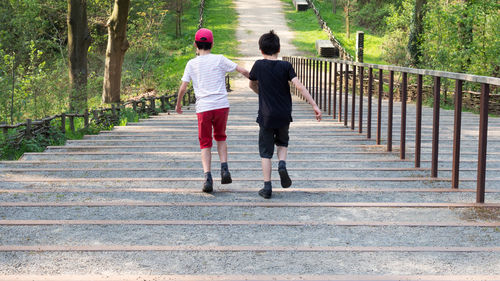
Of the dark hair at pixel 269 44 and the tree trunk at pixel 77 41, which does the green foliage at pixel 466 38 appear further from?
the dark hair at pixel 269 44

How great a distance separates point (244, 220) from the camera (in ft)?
14.9

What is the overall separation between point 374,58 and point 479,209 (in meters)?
33.7

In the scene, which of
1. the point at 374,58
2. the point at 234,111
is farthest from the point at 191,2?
the point at 234,111

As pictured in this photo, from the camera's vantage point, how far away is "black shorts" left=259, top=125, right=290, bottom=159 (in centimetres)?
558

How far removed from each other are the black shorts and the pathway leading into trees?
347 millimetres

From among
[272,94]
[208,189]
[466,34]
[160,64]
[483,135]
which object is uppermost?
[466,34]

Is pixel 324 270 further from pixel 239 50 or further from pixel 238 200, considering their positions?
pixel 239 50

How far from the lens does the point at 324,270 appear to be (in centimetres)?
344

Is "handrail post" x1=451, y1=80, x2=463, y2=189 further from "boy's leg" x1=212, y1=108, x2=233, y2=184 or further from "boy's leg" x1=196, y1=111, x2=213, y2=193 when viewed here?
"boy's leg" x1=196, y1=111, x2=213, y2=193

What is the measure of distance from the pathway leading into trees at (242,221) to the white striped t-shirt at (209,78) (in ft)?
2.45

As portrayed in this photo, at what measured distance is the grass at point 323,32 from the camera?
127 feet

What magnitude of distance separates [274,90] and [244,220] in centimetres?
141

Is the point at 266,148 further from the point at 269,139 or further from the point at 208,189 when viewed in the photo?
the point at 208,189

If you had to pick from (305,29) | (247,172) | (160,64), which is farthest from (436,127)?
(305,29)
